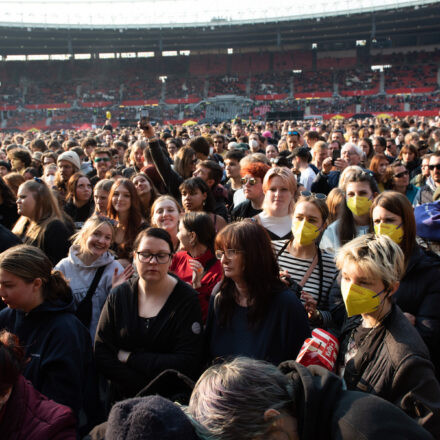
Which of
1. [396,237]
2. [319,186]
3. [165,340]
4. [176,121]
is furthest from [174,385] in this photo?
[176,121]

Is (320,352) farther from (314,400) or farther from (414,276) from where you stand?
(414,276)

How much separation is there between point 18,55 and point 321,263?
57748 millimetres

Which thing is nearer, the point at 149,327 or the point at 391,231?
the point at 149,327

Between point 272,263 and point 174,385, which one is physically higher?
point 272,263

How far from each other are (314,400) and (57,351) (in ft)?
5.27

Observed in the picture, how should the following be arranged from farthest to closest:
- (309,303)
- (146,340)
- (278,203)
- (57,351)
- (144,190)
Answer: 1. (144,190)
2. (278,203)
3. (309,303)
4. (146,340)
5. (57,351)

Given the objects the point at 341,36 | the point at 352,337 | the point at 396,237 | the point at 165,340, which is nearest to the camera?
the point at 352,337

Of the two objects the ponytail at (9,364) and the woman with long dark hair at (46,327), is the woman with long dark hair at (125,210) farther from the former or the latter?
the ponytail at (9,364)

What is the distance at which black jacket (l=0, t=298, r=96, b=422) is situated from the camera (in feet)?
8.30

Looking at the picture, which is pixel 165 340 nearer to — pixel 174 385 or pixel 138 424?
pixel 174 385

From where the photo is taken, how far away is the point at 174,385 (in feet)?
7.32

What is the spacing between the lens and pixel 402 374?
2133 millimetres

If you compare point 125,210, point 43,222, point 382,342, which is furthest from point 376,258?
point 43,222

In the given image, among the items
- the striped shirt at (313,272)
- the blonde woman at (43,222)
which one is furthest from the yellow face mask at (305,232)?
the blonde woman at (43,222)
